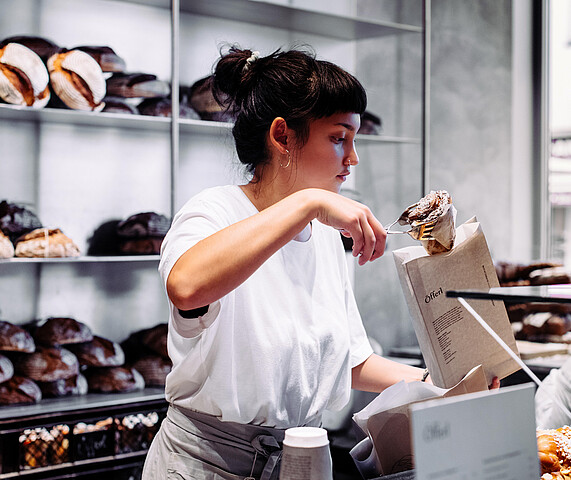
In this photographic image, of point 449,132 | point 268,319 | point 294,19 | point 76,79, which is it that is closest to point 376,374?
point 268,319

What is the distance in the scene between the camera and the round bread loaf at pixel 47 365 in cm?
250

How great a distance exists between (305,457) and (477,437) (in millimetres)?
233

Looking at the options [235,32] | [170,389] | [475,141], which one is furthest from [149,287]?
[475,141]

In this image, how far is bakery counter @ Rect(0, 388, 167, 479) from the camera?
234 cm

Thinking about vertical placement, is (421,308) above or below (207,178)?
below

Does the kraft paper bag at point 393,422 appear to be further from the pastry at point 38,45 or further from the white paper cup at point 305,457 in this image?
the pastry at point 38,45

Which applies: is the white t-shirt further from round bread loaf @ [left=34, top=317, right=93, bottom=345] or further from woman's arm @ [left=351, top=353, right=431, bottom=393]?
round bread loaf @ [left=34, top=317, right=93, bottom=345]

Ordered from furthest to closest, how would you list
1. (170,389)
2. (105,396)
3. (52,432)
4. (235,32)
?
(235,32) < (105,396) < (52,432) < (170,389)

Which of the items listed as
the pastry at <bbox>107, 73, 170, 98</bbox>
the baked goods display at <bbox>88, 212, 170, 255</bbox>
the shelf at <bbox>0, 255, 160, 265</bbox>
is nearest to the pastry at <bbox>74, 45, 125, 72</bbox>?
the pastry at <bbox>107, 73, 170, 98</bbox>

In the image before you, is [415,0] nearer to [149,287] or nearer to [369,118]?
[369,118]

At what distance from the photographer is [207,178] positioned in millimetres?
3244

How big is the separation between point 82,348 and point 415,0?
261 centimetres

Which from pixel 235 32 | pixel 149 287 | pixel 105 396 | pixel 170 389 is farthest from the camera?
pixel 235 32

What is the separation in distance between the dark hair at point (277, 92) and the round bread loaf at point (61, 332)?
136cm
